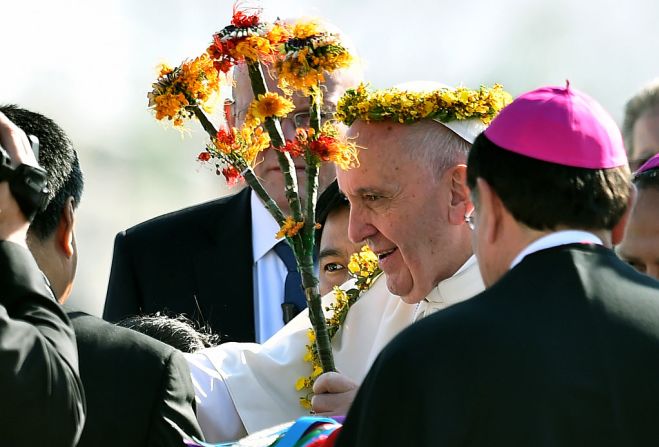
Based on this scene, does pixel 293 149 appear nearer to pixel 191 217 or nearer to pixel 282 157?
pixel 282 157

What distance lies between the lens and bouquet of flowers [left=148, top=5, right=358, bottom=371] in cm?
440

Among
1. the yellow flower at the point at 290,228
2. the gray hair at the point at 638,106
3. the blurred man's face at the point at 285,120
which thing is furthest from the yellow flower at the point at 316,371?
the gray hair at the point at 638,106

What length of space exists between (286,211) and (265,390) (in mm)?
1483

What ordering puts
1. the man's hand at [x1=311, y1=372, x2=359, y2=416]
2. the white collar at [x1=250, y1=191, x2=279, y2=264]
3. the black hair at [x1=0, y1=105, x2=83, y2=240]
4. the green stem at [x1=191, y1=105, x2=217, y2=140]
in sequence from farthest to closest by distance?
the white collar at [x1=250, y1=191, x2=279, y2=264] → the green stem at [x1=191, y1=105, x2=217, y2=140] → the man's hand at [x1=311, y1=372, x2=359, y2=416] → the black hair at [x1=0, y1=105, x2=83, y2=240]

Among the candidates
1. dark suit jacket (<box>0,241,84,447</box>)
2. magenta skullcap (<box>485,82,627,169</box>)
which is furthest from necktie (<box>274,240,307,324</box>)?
dark suit jacket (<box>0,241,84,447</box>)

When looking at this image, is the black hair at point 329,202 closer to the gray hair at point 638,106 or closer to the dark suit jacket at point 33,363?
the gray hair at point 638,106

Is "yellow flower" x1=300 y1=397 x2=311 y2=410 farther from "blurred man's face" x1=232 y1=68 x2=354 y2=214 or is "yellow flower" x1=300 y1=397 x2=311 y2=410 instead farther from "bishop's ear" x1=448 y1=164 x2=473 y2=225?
"blurred man's face" x1=232 y1=68 x2=354 y2=214

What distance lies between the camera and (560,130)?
350 cm

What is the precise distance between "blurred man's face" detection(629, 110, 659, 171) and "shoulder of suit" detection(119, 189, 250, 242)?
69.6 inches

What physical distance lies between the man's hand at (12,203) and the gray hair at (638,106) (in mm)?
3437

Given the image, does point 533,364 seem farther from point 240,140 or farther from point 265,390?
point 265,390

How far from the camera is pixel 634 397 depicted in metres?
3.07

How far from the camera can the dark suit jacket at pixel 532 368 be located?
302 cm

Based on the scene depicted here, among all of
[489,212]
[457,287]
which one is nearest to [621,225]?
[489,212]
